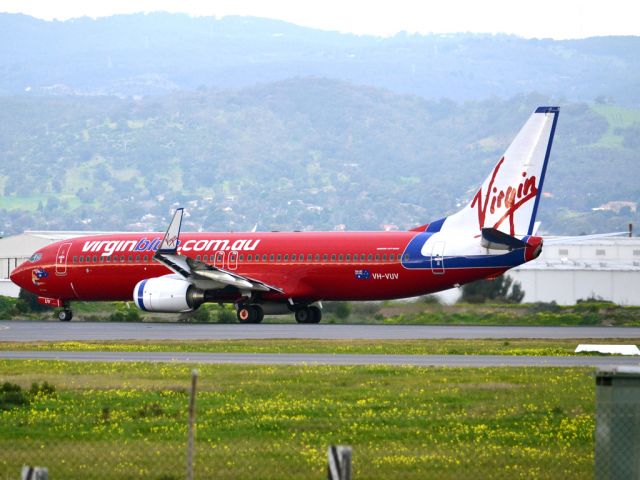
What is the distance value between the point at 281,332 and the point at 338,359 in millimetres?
14301

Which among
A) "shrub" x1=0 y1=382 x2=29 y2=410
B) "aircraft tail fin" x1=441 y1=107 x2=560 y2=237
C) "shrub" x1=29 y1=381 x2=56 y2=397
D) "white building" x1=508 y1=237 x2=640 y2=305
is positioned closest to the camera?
"shrub" x1=0 y1=382 x2=29 y2=410

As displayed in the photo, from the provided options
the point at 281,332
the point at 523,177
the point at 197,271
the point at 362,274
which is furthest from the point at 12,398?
the point at 362,274

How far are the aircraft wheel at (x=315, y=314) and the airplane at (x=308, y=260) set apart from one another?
41 mm

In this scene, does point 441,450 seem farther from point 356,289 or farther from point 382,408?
point 356,289

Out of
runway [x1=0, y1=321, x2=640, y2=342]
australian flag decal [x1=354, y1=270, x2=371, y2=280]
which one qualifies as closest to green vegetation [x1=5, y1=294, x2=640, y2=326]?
runway [x1=0, y1=321, x2=640, y2=342]

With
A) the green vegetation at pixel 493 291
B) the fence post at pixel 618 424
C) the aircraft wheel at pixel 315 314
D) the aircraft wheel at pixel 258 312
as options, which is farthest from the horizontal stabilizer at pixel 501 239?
the fence post at pixel 618 424

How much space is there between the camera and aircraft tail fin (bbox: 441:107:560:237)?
48.9 metres

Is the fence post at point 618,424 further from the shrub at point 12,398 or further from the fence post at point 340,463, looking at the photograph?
the shrub at point 12,398

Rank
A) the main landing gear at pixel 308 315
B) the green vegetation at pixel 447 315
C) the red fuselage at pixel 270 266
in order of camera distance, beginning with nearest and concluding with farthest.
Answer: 1. the red fuselage at pixel 270 266
2. the green vegetation at pixel 447 315
3. the main landing gear at pixel 308 315

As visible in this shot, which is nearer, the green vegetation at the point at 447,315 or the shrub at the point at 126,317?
the green vegetation at the point at 447,315

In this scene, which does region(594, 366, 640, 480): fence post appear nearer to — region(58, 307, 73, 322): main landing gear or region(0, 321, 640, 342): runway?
region(0, 321, 640, 342): runway

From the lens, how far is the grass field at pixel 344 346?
117 feet

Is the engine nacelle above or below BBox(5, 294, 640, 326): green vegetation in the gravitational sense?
above

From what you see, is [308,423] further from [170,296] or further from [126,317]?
[126,317]
